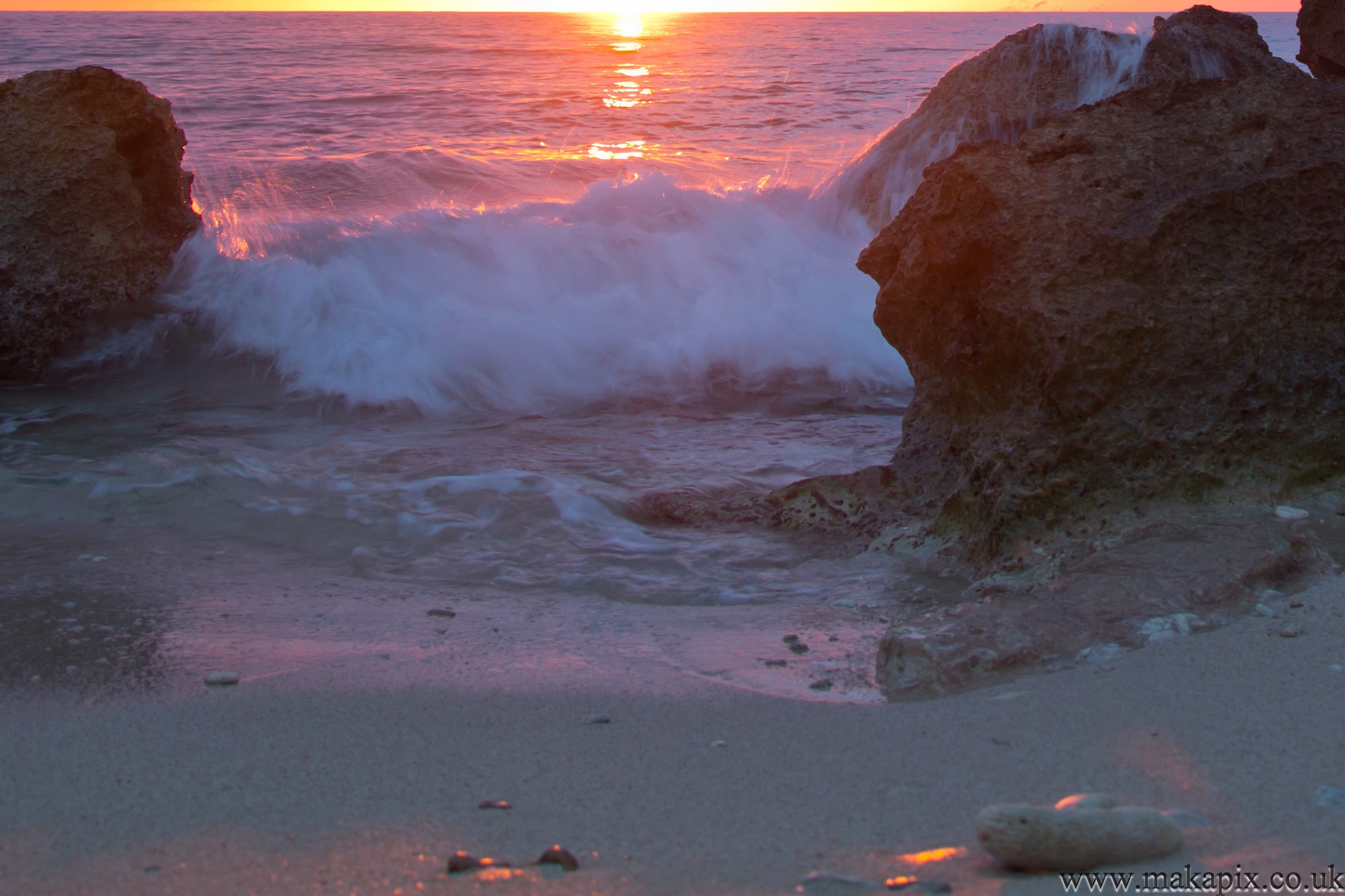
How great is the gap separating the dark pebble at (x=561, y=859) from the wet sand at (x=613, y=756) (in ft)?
0.07

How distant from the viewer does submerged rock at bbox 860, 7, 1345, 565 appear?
8.44 feet

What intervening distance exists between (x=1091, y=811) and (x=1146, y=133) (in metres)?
2.13

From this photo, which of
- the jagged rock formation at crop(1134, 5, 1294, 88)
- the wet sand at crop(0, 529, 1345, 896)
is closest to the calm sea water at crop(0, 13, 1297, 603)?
the wet sand at crop(0, 529, 1345, 896)

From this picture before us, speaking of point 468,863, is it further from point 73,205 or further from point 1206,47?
point 73,205

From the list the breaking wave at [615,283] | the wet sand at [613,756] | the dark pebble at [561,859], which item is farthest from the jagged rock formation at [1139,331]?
the breaking wave at [615,283]

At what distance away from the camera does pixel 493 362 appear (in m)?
5.57

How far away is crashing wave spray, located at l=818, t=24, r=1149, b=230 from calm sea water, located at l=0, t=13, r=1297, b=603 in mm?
678

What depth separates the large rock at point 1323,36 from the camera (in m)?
3.90

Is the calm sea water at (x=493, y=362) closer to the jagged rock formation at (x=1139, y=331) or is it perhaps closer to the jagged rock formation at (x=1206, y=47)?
the jagged rock formation at (x=1139, y=331)

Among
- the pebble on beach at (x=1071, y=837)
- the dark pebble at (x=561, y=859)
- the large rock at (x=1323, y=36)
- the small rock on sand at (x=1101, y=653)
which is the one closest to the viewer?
the pebble on beach at (x=1071, y=837)

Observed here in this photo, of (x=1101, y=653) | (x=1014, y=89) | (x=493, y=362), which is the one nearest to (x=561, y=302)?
(x=493, y=362)

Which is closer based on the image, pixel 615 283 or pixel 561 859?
pixel 561 859

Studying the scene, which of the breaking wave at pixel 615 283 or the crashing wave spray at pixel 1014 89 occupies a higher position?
the crashing wave spray at pixel 1014 89

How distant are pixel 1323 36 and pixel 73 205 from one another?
5763mm
